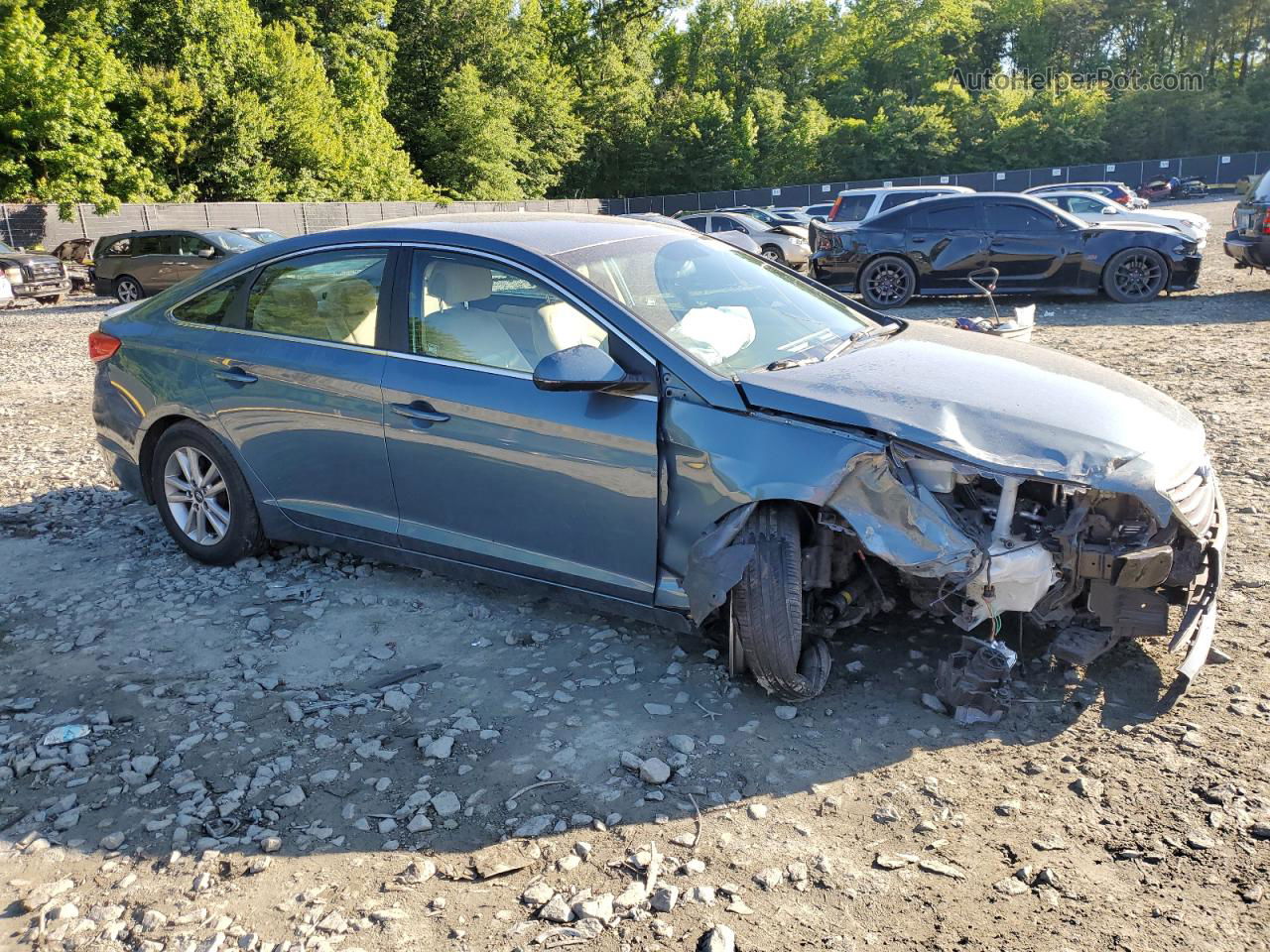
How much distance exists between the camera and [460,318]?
4078 millimetres

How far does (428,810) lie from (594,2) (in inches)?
2712

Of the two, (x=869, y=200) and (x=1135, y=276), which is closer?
(x=1135, y=276)

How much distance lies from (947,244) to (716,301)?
35.2ft

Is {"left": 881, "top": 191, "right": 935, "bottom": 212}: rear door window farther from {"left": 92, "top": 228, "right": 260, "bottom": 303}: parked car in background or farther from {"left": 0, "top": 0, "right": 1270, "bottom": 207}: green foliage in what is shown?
{"left": 0, "top": 0, "right": 1270, "bottom": 207}: green foliage

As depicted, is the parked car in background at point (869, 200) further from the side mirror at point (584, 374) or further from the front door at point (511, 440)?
the side mirror at point (584, 374)

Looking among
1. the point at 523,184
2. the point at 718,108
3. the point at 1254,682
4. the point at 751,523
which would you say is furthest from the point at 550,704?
the point at 718,108

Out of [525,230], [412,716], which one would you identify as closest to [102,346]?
[525,230]

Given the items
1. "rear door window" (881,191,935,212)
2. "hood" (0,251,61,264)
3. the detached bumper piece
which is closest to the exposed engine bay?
the detached bumper piece

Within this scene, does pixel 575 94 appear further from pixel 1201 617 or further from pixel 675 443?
pixel 1201 617

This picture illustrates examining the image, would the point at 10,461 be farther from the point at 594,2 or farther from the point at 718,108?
the point at 594,2

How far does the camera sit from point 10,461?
7121mm

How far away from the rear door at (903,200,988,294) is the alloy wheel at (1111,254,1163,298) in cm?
179

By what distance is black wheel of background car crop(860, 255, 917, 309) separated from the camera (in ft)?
45.9

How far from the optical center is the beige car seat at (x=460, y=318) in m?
3.97
